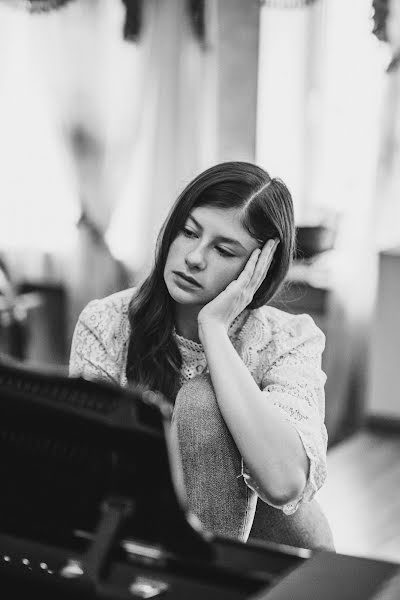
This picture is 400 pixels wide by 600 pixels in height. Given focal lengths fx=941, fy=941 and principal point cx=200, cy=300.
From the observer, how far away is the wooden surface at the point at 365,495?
2.86m

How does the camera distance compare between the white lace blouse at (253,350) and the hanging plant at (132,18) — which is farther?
the hanging plant at (132,18)

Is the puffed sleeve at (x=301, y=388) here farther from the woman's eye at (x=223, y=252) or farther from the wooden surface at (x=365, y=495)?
the wooden surface at (x=365, y=495)

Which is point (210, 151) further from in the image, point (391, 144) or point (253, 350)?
point (253, 350)

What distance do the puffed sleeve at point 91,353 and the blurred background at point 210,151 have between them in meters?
1.75

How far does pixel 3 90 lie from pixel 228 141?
113cm

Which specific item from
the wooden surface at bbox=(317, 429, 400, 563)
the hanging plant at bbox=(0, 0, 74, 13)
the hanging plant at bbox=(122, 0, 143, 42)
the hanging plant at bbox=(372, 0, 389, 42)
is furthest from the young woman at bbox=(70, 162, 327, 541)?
the hanging plant at bbox=(0, 0, 74, 13)

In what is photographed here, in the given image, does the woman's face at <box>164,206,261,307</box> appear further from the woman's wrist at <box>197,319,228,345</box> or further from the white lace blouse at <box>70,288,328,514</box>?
the white lace blouse at <box>70,288,328,514</box>

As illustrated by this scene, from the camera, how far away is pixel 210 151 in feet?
13.8

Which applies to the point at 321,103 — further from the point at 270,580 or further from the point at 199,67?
the point at 270,580

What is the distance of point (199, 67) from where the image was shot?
414 centimetres

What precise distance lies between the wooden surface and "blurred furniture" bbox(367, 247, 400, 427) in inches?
4.1

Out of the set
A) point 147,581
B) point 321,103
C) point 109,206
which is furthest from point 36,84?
point 147,581

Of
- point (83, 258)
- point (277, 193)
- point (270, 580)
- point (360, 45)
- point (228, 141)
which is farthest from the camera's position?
point (83, 258)

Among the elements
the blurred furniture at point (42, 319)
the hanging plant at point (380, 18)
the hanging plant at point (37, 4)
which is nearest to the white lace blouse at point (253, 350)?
the hanging plant at point (380, 18)
